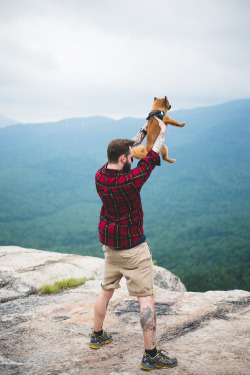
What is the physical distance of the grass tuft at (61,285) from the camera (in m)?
5.78

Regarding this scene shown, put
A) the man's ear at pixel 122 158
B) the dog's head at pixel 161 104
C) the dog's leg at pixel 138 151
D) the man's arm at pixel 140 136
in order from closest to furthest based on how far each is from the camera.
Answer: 1. the man's ear at pixel 122 158
2. the man's arm at pixel 140 136
3. the dog's leg at pixel 138 151
4. the dog's head at pixel 161 104

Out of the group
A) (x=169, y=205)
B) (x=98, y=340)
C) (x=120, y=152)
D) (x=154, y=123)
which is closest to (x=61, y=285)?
(x=98, y=340)

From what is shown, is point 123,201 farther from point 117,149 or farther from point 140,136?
point 140,136

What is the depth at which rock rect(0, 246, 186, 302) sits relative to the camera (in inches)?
226

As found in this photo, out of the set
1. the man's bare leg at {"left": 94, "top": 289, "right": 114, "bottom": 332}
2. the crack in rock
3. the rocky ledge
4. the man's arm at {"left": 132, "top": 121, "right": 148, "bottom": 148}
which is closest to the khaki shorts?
the man's bare leg at {"left": 94, "top": 289, "right": 114, "bottom": 332}

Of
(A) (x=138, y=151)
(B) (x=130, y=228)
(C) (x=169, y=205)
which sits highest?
(A) (x=138, y=151)

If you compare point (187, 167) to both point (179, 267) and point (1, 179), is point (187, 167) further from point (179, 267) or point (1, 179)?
point (179, 267)

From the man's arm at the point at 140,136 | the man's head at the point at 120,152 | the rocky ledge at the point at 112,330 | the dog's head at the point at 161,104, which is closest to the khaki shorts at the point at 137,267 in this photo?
the rocky ledge at the point at 112,330

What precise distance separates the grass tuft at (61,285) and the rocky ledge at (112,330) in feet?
0.44

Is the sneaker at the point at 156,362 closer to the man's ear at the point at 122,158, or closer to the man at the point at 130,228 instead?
the man at the point at 130,228

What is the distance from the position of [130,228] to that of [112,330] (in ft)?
5.86

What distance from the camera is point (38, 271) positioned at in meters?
6.50

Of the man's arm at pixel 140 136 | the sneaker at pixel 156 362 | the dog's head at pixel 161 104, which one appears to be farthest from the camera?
the dog's head at pixel 161 104

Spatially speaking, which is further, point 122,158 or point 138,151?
point 138,151
